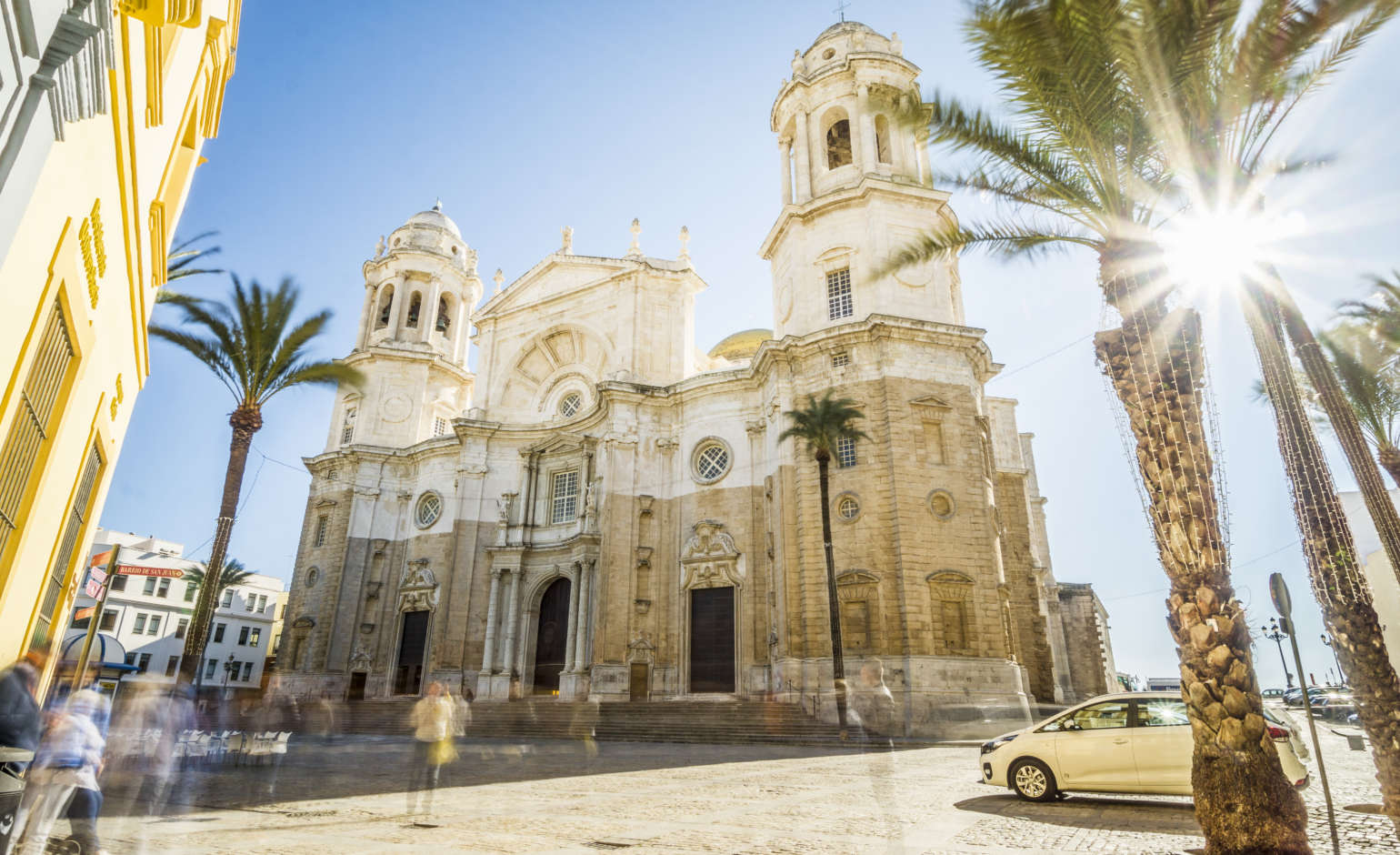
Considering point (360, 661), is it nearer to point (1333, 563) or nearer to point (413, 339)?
point (413, 339)

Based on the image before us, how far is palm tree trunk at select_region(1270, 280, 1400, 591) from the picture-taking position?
9.16 meters

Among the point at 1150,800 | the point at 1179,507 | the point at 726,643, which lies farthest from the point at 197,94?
the point at 726,643

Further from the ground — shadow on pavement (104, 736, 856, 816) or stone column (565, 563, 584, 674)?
stone column (565, 563, 584, 674)

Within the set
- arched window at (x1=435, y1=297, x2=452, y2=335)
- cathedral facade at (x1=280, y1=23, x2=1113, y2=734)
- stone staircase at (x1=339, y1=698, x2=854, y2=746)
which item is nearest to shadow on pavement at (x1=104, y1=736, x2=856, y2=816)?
stone staircase at (x1=339, y1=698, x2=854, y2=746)

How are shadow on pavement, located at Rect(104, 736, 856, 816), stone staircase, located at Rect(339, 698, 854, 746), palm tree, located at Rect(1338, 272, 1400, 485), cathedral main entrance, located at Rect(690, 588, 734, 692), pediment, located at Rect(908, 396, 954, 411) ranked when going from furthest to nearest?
cathedral main entrance, located at Rect(690, 588, 734, 692)
pediment, located at Rect(908, 396, 954, 411)
stone staircase, located at Rect(339, 698, 854, 746)
palm tree, located at Rect(1338, 272, 1400, 485)
shadow on pavement, located at Rect(104, 736, 856, 816)

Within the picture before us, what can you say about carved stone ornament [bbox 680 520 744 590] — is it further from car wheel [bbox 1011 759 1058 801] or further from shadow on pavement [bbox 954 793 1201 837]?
shadow on pavement [bbox 954 793 1201 837]

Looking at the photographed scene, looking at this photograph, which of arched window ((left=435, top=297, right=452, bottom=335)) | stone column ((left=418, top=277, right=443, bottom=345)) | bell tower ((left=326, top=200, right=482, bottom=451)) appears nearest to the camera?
bell tower ((left=326, top=200, right=482, bottom=451))

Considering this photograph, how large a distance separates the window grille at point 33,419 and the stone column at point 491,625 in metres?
26.4

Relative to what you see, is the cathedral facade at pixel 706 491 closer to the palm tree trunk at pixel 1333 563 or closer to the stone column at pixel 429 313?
the stone column at pixel 429 313

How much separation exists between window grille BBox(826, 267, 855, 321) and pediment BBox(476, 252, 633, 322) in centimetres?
972

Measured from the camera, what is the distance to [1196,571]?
20.1 ft

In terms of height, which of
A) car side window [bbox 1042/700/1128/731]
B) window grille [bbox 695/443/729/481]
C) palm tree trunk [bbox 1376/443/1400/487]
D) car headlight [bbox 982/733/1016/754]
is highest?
window grille [bbox 695/443/729/481]

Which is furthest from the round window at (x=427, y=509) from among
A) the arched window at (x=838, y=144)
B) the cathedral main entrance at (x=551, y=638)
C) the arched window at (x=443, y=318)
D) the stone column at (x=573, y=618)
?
the arched window at (x=838, y=144)

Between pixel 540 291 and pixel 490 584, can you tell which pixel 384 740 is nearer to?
pixel 490 584
